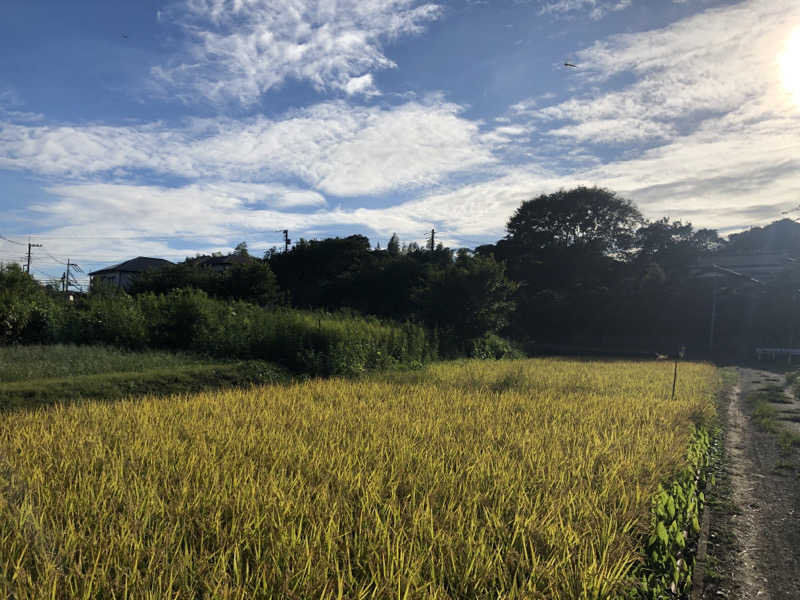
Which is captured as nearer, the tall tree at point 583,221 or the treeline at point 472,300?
the treeline at point 472,300

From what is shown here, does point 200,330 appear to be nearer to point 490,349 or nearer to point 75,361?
point 75,361

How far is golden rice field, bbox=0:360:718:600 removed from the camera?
285 centimetres

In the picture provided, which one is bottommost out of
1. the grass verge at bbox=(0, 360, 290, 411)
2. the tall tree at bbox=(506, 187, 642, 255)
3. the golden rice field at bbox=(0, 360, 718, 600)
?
the grass verge at bbox=(0, 360, 290, 411)

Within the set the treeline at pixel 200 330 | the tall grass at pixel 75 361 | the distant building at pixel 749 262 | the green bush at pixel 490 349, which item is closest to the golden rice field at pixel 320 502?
the tall grass at pixel 75 361

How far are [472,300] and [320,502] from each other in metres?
18.3

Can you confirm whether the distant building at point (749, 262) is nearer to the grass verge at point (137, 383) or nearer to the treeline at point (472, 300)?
the treeline at point (472, 300)

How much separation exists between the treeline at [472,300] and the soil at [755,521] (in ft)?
29.6

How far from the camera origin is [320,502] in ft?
12.5

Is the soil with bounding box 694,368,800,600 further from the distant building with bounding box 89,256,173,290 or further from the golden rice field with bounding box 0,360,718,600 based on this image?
the distant building with bounding box 89,256,173,290

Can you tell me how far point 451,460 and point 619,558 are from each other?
2006 mm

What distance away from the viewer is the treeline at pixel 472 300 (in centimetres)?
1468

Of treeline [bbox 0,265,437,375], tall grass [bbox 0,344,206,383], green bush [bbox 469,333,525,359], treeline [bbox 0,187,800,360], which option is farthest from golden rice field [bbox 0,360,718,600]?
green bush [bbox 469,333,525,359]

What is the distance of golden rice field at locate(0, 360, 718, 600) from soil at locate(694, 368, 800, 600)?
26.5 inches

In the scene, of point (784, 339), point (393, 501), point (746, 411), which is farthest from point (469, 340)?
point (784, 339)
